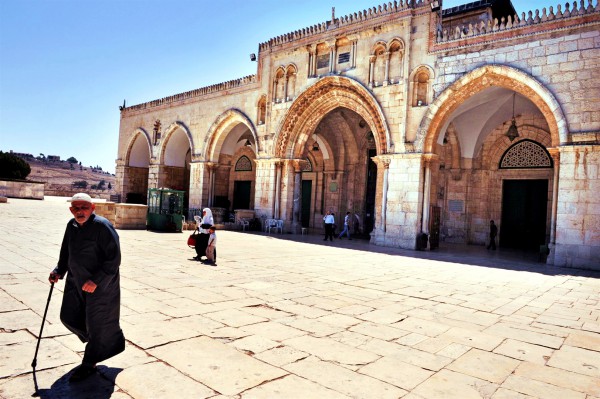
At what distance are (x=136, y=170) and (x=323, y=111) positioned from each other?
14.8 m

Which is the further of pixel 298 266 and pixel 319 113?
pixel 319 113

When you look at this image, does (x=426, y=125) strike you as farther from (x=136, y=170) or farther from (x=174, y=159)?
(x=136, y=170)

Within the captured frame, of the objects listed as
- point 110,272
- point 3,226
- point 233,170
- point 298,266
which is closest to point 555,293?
point 298,266

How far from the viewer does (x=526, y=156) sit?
1474 centimetres

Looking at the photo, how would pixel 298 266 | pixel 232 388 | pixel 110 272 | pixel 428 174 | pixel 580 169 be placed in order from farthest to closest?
pixel 428 174, pixel 580 169, pixel 298 266, pixel 110 272, pixel 232 388

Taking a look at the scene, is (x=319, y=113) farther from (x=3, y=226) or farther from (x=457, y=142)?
(x=3, y=226)

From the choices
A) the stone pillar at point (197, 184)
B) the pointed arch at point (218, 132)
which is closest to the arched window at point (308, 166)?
the pointed arch at point (218, 132)

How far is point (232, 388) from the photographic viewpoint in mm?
2568

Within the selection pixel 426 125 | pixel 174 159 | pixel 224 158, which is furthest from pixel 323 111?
pixel 174 159

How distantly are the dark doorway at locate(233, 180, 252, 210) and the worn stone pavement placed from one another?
15053mm

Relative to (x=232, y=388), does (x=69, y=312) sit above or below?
above

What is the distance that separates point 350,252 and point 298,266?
11.1 feet

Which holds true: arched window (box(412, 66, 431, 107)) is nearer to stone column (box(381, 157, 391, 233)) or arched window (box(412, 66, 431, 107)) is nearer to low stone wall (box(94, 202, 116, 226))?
stone column (box(381, 157, 391, 233))

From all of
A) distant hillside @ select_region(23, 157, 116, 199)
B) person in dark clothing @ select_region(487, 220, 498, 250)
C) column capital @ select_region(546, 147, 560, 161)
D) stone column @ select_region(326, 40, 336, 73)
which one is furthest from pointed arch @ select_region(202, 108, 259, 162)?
distant hillside @ select_region(23, 157, 116, 199)
